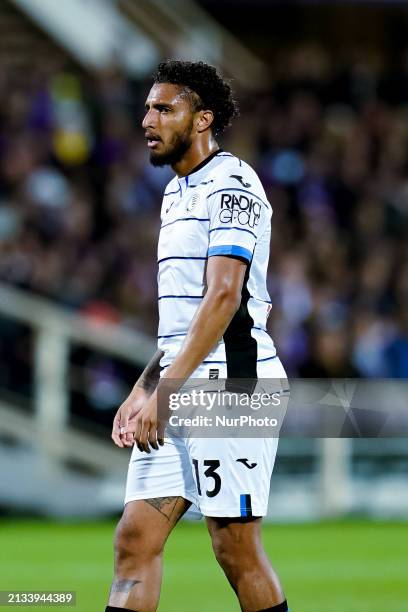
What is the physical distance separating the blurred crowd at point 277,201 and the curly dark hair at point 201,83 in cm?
760

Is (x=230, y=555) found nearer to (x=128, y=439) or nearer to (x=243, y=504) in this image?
(x=243, y=504)

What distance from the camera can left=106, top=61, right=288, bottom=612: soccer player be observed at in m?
5.12

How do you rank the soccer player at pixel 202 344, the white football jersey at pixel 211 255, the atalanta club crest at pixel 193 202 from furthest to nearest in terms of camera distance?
the atalanta club crest at pixel 193 202 < the white football jersey at pixel 211 255 < the soccer player at pixel 202 344

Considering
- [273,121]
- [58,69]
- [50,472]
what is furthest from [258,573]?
[58,69]

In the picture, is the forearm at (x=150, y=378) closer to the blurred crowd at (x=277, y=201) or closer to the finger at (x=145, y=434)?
the finger at (x=145, y=434)

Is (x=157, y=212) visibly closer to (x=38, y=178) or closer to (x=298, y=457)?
(x=38, y=178)

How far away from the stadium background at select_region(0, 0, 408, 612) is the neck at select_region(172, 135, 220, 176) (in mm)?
3907

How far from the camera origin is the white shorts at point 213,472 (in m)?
5.20

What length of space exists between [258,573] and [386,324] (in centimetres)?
866

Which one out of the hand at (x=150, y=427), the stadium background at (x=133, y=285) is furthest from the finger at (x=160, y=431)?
the stadium background at (x=133, y=285)

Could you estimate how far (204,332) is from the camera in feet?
16.5

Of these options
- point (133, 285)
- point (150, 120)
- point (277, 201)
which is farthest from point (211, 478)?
point (277, 201)

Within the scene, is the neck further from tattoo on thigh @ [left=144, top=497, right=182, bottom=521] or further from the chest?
tattoo on thigh @ [left=144, top=497, right=182, bottom=521]

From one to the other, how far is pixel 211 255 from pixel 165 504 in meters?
0.94
